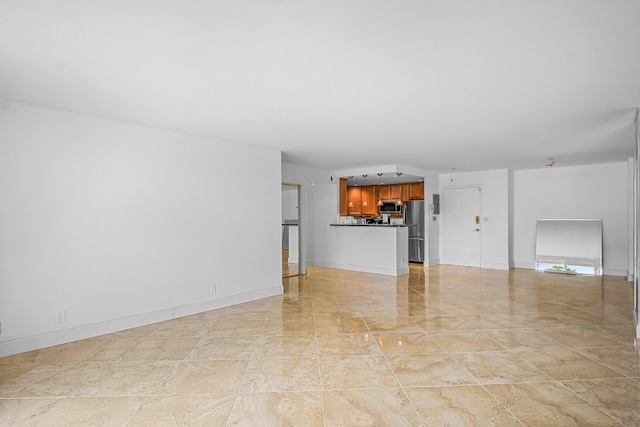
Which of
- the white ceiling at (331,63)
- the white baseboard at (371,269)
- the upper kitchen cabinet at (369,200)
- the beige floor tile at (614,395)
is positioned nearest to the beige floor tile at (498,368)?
the beige floor tile at (614,395)

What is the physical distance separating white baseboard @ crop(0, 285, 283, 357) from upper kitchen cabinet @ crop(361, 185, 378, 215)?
6.40m

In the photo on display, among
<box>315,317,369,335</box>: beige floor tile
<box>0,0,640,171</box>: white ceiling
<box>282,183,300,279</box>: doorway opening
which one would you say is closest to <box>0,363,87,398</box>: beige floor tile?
<box>315,317,369,335</box>: beige floor tile

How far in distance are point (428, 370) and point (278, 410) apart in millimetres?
1381

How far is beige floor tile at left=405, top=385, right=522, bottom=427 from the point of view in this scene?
2396mm

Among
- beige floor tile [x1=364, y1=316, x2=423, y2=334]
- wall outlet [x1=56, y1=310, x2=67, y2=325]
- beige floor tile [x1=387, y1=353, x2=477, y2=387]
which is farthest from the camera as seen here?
beige floor tile [x1=364, y1=316, x2=423, y2=334]

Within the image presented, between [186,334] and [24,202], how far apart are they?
2133 millimetres

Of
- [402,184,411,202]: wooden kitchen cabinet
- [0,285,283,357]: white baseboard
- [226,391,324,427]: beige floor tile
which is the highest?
[402,184,411,202]: wooden kitchen cabinet

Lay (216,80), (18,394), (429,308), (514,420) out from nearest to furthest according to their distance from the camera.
Result: (514,420) < (18,394) < (216,80) < (429,308)

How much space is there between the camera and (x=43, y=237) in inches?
148

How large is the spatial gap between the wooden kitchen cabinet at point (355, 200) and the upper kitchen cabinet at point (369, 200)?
0.59 feet

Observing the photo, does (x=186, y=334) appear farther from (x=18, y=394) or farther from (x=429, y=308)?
(x=429, y=308)

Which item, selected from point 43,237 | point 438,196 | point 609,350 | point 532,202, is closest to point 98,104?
point 43,237

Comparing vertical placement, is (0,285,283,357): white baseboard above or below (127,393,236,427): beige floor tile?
above

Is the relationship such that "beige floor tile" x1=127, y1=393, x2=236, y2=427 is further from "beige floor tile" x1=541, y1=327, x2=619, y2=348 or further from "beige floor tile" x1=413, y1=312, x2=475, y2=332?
"beige floor tile" x1=541, y1=327, x2=619, y2=348
